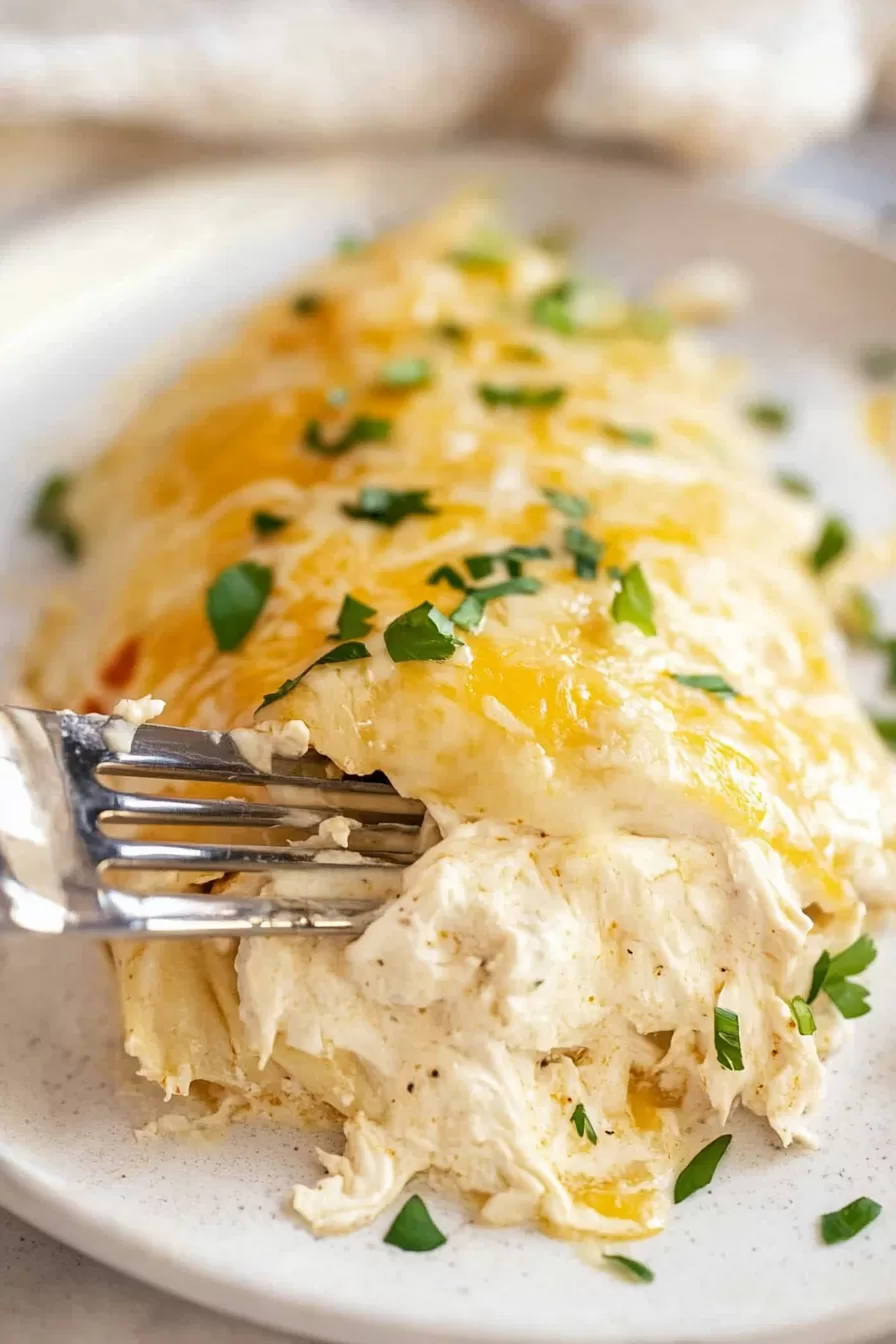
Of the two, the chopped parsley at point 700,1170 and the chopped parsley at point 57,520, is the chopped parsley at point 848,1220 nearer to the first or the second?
the chopped parsley at point 700,1170

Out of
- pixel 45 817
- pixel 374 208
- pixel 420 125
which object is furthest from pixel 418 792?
pixel 420 125

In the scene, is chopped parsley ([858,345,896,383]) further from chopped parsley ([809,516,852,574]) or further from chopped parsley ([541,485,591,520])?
chopped parsley ([541,485,591,520])

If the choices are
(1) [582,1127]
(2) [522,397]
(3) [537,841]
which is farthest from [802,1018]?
(2) [522,397]

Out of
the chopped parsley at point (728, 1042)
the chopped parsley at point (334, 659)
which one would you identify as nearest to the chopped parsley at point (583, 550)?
the chopped parsley at point (334, 659)

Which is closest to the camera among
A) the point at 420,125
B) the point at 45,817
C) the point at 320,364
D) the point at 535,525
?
the point at 45,817

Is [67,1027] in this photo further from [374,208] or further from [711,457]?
[374,208]

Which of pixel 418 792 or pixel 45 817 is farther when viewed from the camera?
pixel 418 792

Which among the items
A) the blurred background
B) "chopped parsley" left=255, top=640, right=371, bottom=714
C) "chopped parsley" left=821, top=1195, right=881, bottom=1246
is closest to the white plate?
"chopped parsley" left=821, top=1195, right=881, bottom=1246

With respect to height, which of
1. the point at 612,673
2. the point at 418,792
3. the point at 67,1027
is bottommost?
the point at 67,1027

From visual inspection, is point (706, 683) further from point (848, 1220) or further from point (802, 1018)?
point (848, 1220)
